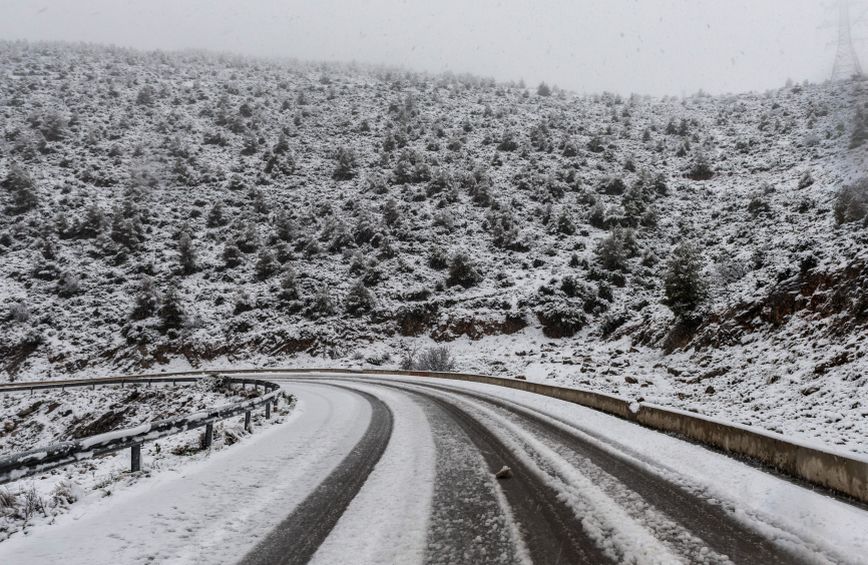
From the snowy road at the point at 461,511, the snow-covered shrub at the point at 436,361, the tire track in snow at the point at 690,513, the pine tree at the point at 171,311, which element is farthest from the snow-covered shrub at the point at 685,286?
the pine tree at the point at 171,311

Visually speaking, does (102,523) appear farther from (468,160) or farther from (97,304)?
(468,160)

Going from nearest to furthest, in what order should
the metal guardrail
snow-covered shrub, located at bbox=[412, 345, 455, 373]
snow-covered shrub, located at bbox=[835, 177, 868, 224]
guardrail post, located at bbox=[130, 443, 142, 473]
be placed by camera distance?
the metal guardrail < guardrail post, located at bbox=[130, 443, 142, 473] < snow-covered shrub, located at bbox=[835, 177, 868, 224] < snow-covered shrub, located at bbox=[412, 345, 455, 373]

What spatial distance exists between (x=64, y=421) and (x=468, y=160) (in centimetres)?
5011

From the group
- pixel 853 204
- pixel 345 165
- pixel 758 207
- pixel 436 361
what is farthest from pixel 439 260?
pixel 853 204

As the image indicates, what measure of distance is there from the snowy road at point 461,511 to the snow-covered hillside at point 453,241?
7.10m

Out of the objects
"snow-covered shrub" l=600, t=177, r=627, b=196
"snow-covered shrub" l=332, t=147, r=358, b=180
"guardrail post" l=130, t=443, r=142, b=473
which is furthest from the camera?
"snow-covered shrub" l=332, t=147, r=358, b=180

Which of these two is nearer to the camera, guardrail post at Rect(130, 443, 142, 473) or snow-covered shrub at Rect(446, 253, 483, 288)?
guardrail post at Rect(130, 443, 142, 473)

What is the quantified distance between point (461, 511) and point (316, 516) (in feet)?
4.71

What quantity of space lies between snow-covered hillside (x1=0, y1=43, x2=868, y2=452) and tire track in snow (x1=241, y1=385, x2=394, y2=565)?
399 inches

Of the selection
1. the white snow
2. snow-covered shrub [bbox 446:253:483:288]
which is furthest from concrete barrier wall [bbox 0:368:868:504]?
snow-covered shrub [bbox 446:253:483:288]

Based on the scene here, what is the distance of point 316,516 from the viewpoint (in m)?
4.57

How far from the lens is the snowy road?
3.69 m

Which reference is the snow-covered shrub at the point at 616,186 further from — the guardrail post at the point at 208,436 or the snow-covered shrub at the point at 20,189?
the snow-covered shrub at the point at 20,189

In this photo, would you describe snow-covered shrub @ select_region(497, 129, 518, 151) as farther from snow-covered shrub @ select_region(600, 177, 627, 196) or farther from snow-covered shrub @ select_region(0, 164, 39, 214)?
snow-covered shrub @ select_region(0, 164, 39, 214)
